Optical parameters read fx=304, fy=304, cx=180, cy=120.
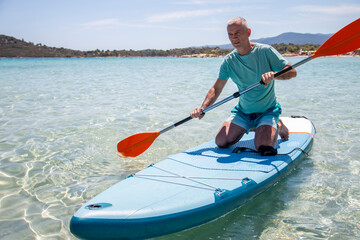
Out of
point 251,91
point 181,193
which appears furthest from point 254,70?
point 181,193

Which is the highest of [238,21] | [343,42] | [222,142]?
[238,21]

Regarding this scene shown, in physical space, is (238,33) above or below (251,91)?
above

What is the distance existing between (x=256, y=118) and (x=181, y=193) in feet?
5.38

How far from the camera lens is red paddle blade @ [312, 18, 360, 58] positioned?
3.45 metres

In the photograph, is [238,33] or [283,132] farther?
[283,132]

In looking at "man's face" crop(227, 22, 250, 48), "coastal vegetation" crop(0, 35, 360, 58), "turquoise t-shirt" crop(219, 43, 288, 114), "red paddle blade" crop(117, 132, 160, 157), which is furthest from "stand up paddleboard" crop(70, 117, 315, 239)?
"coastal vegetation" crop(0, 35, 360, 58)

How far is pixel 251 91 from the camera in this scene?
3.58 metres

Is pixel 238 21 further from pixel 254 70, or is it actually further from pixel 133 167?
pixel 133 167

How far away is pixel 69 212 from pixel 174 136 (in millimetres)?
2680

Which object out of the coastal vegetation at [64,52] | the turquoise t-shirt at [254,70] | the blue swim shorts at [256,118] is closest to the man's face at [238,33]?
the turquoise t-shirt at [254,70]

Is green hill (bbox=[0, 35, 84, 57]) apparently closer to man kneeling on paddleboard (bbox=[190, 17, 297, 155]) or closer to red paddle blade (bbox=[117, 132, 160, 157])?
red paddle blade (bbox=[117, 132, 160, 157])

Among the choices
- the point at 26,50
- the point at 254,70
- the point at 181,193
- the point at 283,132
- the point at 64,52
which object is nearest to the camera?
the point at 181,193

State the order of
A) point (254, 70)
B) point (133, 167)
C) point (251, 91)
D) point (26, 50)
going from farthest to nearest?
point (26, 50) < point (133, 167) < point (251, 91) < point (254, 70)

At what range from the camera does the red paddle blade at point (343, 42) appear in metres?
3.45
